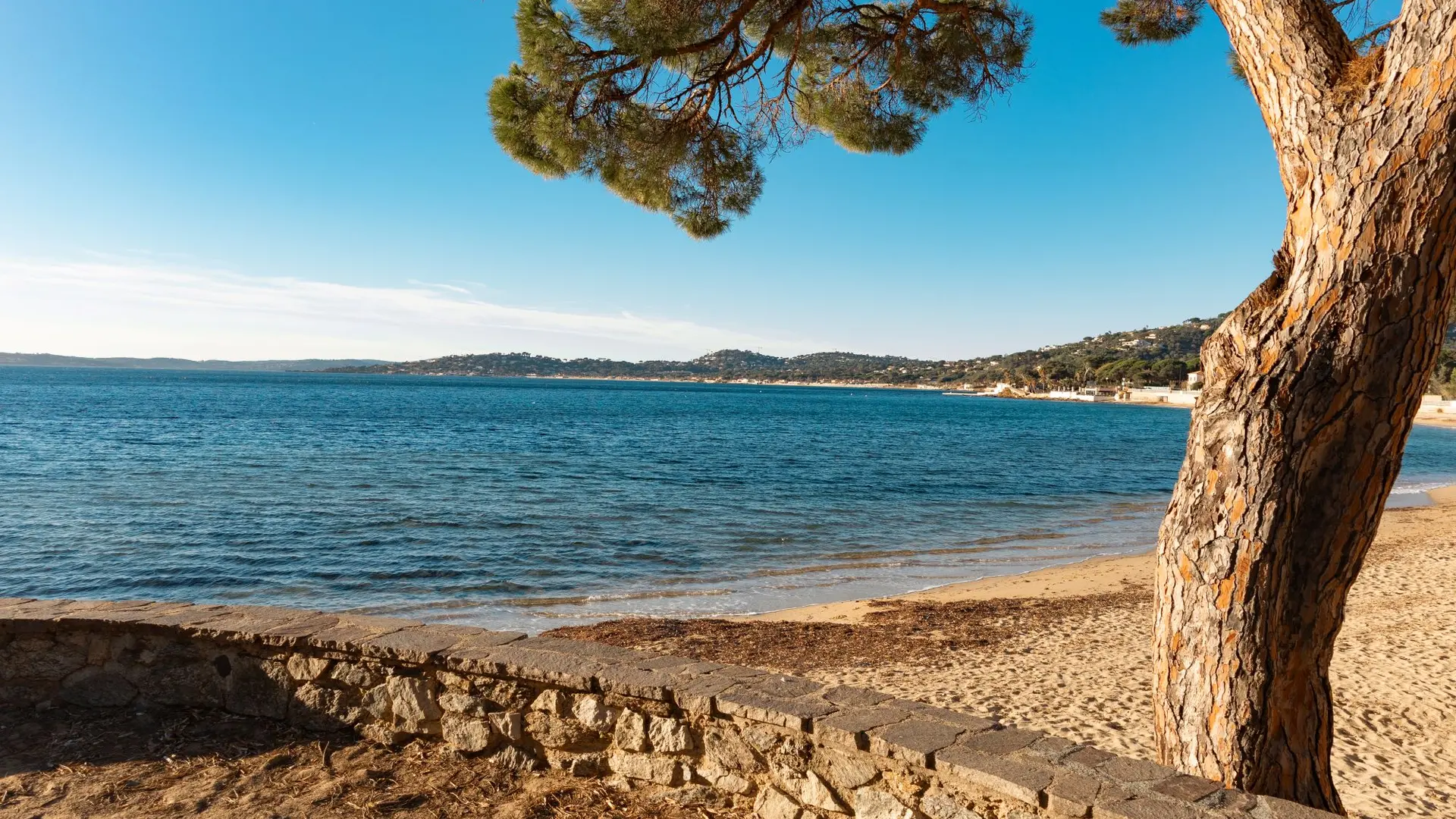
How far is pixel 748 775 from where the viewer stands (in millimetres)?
3324

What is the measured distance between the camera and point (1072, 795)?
8.63 feet

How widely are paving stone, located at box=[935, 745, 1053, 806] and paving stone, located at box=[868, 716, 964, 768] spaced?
0.05 m

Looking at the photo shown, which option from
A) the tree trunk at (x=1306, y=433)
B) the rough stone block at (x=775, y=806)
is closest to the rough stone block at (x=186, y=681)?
the rough stone block at (x=775, y=806)

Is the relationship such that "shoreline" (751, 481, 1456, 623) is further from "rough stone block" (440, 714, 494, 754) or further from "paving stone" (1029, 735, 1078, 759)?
"paving stone" (1029, 735, 1078, 759)

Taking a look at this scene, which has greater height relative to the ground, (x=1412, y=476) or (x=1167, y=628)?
(x=1167, y=628)

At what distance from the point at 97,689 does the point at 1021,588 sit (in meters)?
11.4

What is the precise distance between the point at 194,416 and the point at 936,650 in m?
56.2

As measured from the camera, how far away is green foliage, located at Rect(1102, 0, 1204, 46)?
6480mm

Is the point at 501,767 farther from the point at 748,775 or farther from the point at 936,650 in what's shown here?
the point at 936,650

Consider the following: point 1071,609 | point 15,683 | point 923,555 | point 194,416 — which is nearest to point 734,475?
point 923,555

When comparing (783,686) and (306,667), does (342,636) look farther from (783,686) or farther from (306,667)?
(783,686)

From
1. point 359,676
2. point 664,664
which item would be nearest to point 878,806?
point 664,664

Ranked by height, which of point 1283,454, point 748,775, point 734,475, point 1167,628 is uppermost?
point 1283,454

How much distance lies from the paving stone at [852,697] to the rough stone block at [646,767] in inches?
28.0
